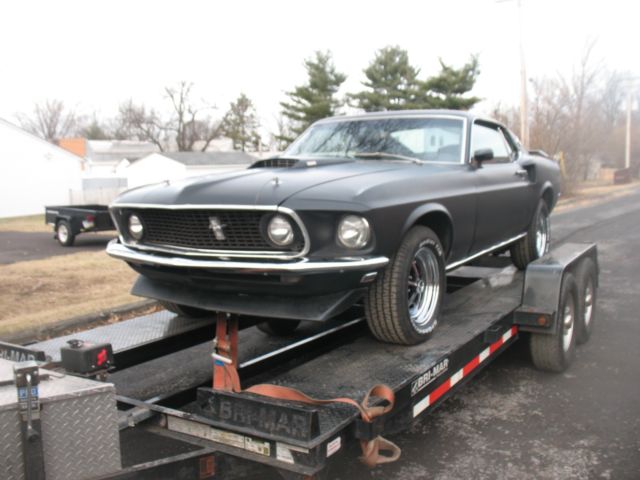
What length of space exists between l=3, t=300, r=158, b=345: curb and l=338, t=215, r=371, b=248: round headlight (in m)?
3.05

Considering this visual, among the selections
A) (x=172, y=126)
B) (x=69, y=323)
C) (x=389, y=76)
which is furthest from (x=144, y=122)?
(x=69, y=323)

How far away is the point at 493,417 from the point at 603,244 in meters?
8.22

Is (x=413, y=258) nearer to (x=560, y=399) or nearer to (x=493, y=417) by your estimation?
(x=493, y=417)

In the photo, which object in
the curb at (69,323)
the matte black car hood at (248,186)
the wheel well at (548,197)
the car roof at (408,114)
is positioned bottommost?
the curb at (69,323)

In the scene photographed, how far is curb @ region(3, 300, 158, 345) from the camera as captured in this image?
5.34 metres

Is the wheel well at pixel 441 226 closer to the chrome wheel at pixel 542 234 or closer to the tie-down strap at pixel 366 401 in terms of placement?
the tie-down strap at pixel 366 401

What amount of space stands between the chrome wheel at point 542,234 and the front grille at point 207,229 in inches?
150

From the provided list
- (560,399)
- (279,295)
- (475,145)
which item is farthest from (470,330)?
(475,145)

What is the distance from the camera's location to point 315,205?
119 inches

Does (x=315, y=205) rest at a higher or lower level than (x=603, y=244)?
higher

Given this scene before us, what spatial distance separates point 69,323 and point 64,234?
9.49 metres

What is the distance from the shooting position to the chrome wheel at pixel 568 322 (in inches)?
180

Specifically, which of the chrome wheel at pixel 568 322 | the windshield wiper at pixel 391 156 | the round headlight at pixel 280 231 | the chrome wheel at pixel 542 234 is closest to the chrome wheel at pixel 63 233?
the chrome wheel at pixel 542 234

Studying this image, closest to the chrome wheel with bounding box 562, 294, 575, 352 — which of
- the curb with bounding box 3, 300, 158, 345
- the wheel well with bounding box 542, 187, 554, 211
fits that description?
the wheel well with bounding box 542, 187, 554, 211
